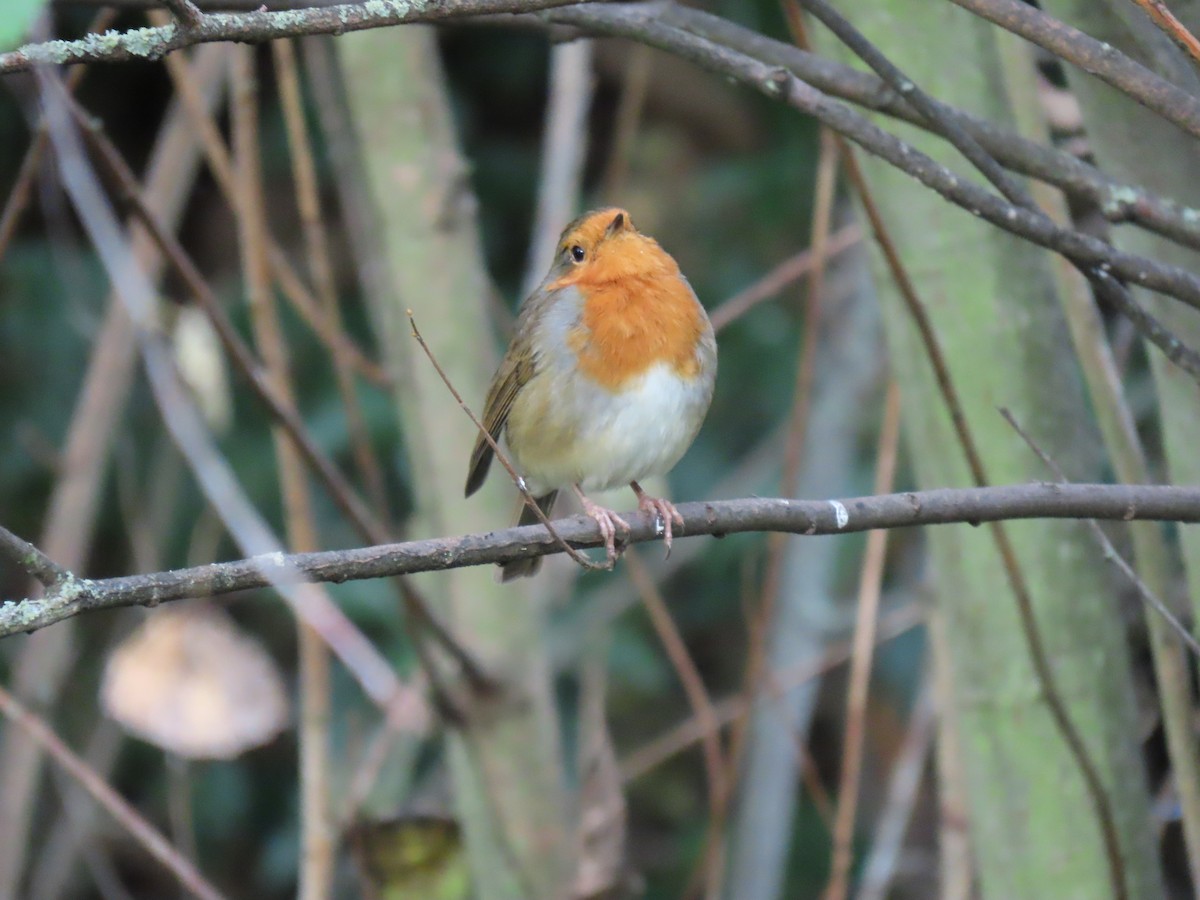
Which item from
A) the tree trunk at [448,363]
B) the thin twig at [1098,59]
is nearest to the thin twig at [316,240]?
the tree trunk at [448,363]

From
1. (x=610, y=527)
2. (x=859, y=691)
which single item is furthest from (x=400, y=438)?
(x=610, y=527)

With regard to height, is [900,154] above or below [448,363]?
below

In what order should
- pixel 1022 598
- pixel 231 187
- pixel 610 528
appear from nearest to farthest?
pixel 610 528
pixel 1022 598
pixel 231 187

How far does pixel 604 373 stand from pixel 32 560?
1.83m

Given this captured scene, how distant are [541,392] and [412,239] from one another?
43 centimetres

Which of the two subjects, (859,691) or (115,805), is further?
(859,691)

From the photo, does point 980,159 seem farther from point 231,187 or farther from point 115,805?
point 115,805

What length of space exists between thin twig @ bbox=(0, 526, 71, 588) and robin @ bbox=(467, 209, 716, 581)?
1617 mm

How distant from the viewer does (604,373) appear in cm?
315

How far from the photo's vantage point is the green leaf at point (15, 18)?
1083 millimetres

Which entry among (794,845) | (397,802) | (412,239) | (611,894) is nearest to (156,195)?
(412,239)

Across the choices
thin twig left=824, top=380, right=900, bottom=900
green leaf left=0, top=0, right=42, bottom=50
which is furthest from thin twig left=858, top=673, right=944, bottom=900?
green leaf left=0, top=0, right=42, bottom=50

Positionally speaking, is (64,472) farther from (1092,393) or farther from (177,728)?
(1092,393)

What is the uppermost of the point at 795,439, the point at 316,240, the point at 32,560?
the point at 316,240
